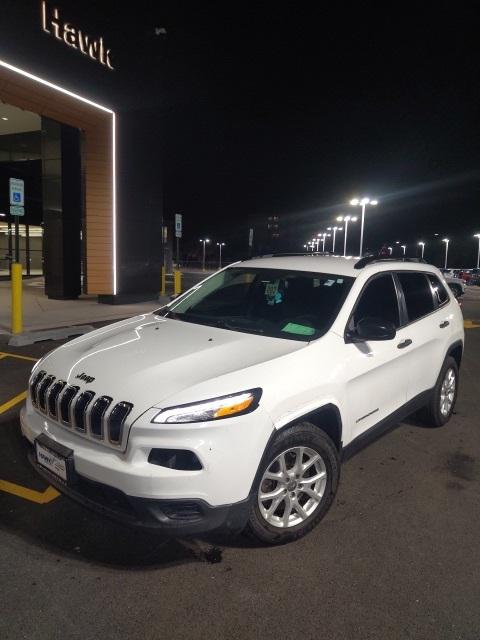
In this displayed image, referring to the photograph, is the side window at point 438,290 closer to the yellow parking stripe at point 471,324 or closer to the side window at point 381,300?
the side window at point 381,300

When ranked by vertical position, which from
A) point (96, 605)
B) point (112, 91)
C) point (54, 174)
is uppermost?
point (112, 91)

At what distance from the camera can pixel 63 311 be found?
1259 cm

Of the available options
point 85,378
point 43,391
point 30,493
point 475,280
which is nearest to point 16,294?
point 30,493

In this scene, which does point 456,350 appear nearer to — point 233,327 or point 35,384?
point 233,327

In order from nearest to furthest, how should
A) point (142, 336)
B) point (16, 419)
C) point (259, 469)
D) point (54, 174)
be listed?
point (259, 469)
point (142, 336)
point (16, 419)
point (54, 174)

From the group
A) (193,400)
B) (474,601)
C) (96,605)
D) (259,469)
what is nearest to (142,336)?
(193,400)

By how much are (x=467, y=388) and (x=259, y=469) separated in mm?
4907

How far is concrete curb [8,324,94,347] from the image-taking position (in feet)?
26.7

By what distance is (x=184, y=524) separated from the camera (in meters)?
2.41

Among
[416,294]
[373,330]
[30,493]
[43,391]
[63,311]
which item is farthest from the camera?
[63,311]

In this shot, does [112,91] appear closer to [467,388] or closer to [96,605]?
[467,388]

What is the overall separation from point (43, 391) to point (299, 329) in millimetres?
1715

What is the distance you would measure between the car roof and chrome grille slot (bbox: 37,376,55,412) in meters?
2.05

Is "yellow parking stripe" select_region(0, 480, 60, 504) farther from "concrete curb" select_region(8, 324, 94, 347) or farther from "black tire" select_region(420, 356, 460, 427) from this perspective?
"concrete curb" select_region(8, 324, 94, 347)
